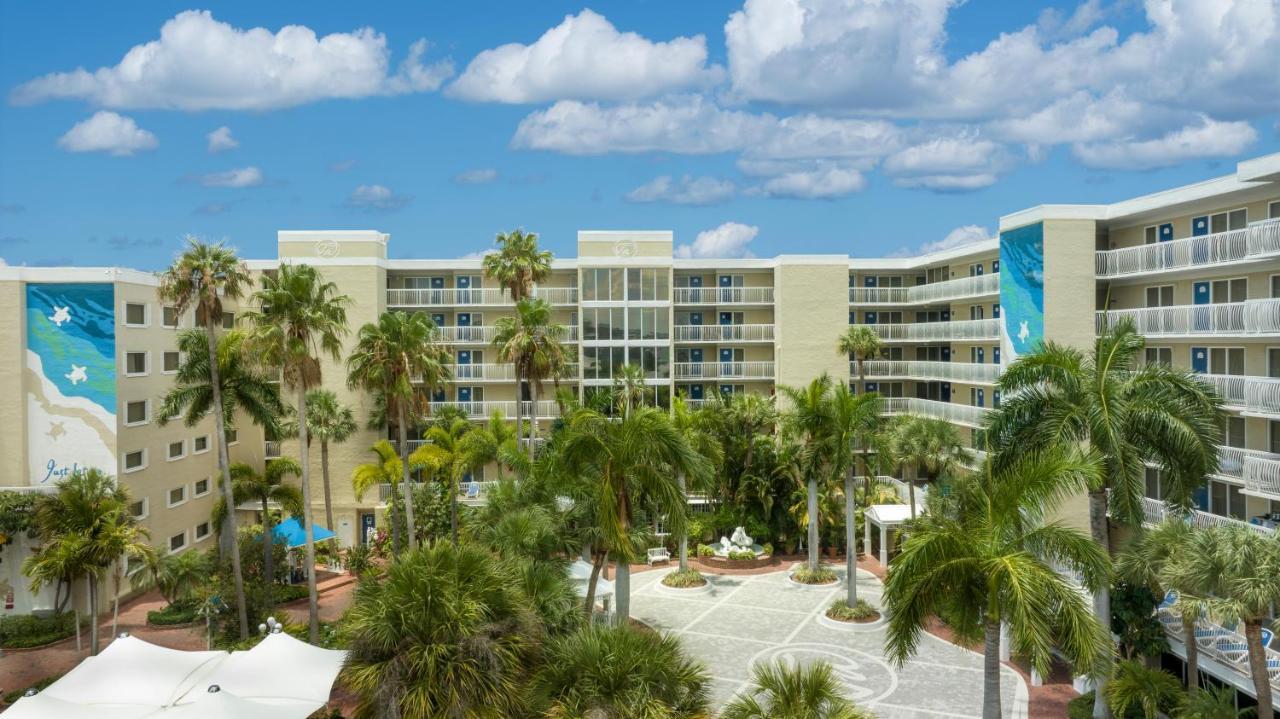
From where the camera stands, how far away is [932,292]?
145 ft

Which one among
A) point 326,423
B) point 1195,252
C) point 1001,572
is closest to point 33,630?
point 326,423

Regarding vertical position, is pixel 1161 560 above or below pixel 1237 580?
below

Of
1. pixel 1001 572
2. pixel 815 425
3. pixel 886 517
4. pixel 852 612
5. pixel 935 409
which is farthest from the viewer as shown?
pixel 935 409

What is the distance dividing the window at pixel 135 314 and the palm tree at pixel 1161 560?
109 feet

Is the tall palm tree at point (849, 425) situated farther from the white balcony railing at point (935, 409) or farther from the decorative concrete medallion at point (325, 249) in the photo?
the decorative concrete medallion at point (325, 249)

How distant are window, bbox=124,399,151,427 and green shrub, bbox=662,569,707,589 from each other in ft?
68.6

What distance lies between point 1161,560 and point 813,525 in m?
16.0

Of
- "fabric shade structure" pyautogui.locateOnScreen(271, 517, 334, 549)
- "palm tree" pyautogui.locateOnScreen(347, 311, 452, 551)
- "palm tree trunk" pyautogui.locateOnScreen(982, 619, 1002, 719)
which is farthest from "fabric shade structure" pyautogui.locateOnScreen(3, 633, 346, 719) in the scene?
"fabric shade structure" pyautogui.locateOnScreen(271, 517, 334, 549)

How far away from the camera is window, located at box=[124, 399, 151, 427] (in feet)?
111

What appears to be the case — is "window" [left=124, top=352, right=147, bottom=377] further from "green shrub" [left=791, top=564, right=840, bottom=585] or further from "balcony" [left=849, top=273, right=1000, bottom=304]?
"balcony" [left=849, top=273, right=1000, bottom=304]

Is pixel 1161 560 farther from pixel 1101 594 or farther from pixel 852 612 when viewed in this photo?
pixel 852 612

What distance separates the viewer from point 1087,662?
44.9ft

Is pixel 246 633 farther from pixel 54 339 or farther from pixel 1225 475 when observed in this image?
pixel 1225 475

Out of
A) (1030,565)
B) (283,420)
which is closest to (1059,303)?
(1030,565)
